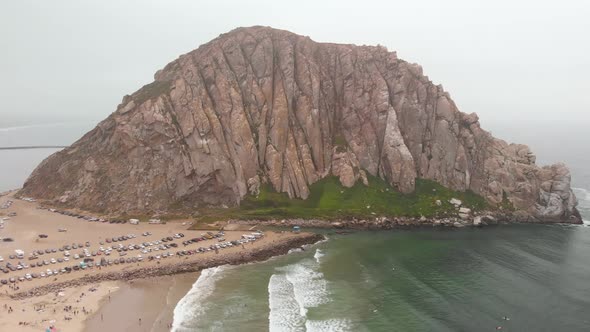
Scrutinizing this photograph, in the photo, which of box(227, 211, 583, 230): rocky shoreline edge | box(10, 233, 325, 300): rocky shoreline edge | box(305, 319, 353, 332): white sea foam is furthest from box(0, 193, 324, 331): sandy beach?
box(305, 319, 353, 332): white sea foam

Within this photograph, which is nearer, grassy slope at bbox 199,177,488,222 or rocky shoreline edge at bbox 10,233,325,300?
rocky shoreline edge at bbox 10,233,325,300

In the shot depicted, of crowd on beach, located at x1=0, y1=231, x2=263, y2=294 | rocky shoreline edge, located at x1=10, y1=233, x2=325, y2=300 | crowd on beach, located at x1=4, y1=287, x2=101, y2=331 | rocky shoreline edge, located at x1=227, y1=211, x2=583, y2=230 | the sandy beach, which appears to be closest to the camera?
crowd on beach, located at x1=4, y1=287, x2=101, y2=331

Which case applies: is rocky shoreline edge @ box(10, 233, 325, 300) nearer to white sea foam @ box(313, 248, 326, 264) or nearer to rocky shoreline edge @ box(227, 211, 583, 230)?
white sea foam @ box(313, 248, 326, 264)

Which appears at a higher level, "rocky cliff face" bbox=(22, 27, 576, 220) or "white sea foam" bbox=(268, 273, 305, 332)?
"rocky cliff face" bbox=(22, 27, 576, 220)

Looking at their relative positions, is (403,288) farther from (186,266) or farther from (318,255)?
(186,266)

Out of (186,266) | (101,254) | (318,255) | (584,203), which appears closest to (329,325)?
(318,255)

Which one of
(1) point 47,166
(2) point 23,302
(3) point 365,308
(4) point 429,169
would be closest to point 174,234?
(2) point 23,302

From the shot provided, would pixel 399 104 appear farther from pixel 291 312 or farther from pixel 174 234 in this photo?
pixel 291 312
